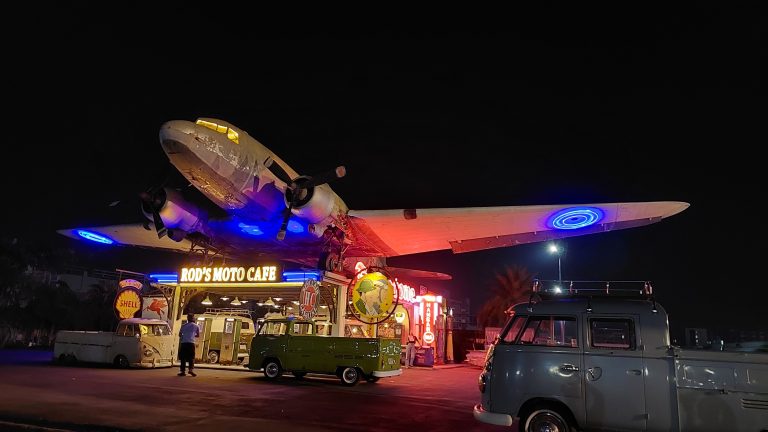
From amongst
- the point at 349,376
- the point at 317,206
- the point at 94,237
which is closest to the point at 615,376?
the point at 349,376

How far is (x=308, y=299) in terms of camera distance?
19281 millimetres

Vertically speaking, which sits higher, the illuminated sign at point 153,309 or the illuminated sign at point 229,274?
the illuminated sign at point 229,274

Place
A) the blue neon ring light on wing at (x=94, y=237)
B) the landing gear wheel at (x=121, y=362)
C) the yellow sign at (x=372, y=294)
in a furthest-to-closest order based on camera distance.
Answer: the blue neon ring light on wing at (x=94, y=237), the yellow sign at (x=372, y=294), the landing gear wheel at (x=121, y=362)

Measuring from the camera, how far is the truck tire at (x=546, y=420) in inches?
289

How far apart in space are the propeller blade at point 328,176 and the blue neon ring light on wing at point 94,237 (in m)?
16.0

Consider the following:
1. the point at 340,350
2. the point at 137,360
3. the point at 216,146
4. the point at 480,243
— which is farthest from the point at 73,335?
the point at 480,243

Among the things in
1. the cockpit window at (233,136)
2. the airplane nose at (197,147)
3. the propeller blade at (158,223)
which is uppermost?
the cockpit window at (233,136)

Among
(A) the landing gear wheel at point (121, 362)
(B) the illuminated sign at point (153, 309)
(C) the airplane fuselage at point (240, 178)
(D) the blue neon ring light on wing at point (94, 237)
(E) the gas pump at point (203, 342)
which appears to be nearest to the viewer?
(C) the airplane fuselage at point (240, 178)

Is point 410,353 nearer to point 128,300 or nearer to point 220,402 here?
point 128,300

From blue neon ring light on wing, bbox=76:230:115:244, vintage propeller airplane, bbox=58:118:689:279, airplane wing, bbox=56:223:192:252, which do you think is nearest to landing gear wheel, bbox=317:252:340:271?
vintage propeller airplane, bbox=58:118:689:279

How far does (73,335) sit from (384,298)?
1228cm

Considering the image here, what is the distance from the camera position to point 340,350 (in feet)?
51.5

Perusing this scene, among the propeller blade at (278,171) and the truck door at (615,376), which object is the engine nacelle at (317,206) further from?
the truck door at (615,376)

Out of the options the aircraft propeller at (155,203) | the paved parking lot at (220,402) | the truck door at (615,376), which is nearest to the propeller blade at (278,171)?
the aircraft propeller at (155,203)
